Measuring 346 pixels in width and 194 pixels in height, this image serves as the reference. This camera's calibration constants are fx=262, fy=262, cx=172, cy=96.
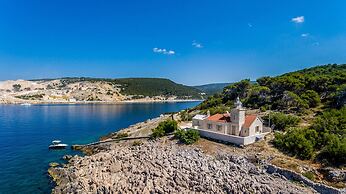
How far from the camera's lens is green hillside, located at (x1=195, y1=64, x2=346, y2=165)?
28.2 m

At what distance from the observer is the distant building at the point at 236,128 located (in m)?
33.3

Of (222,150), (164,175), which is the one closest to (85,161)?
(164,175)

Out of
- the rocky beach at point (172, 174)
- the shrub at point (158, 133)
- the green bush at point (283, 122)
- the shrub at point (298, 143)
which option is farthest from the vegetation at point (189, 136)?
the green bush at point (283, 122)

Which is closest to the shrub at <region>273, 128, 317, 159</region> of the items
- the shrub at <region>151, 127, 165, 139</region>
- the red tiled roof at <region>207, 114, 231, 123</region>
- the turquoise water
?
the red tiled roof at <region>207, 114, 231, 123</region>

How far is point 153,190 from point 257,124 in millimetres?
18722

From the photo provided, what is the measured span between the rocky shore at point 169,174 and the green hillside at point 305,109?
19.9ft

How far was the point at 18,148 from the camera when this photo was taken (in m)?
47.1

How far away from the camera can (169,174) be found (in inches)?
1012

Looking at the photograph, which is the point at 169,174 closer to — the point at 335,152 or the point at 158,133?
the point at 158,133

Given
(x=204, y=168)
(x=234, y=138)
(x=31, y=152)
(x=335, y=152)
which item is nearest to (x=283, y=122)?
(x=234, y=138)

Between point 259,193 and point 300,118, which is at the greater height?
point 300,118

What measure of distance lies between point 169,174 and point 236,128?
13.3 metres

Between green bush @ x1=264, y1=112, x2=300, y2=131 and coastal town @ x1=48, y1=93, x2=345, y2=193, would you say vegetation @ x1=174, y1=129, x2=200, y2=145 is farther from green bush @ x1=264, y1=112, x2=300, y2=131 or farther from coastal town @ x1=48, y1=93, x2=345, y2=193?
green bush @ x1=264, y1=112, x2=300, y2=131

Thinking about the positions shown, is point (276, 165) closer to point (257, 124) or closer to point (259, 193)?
point (259, 193)
